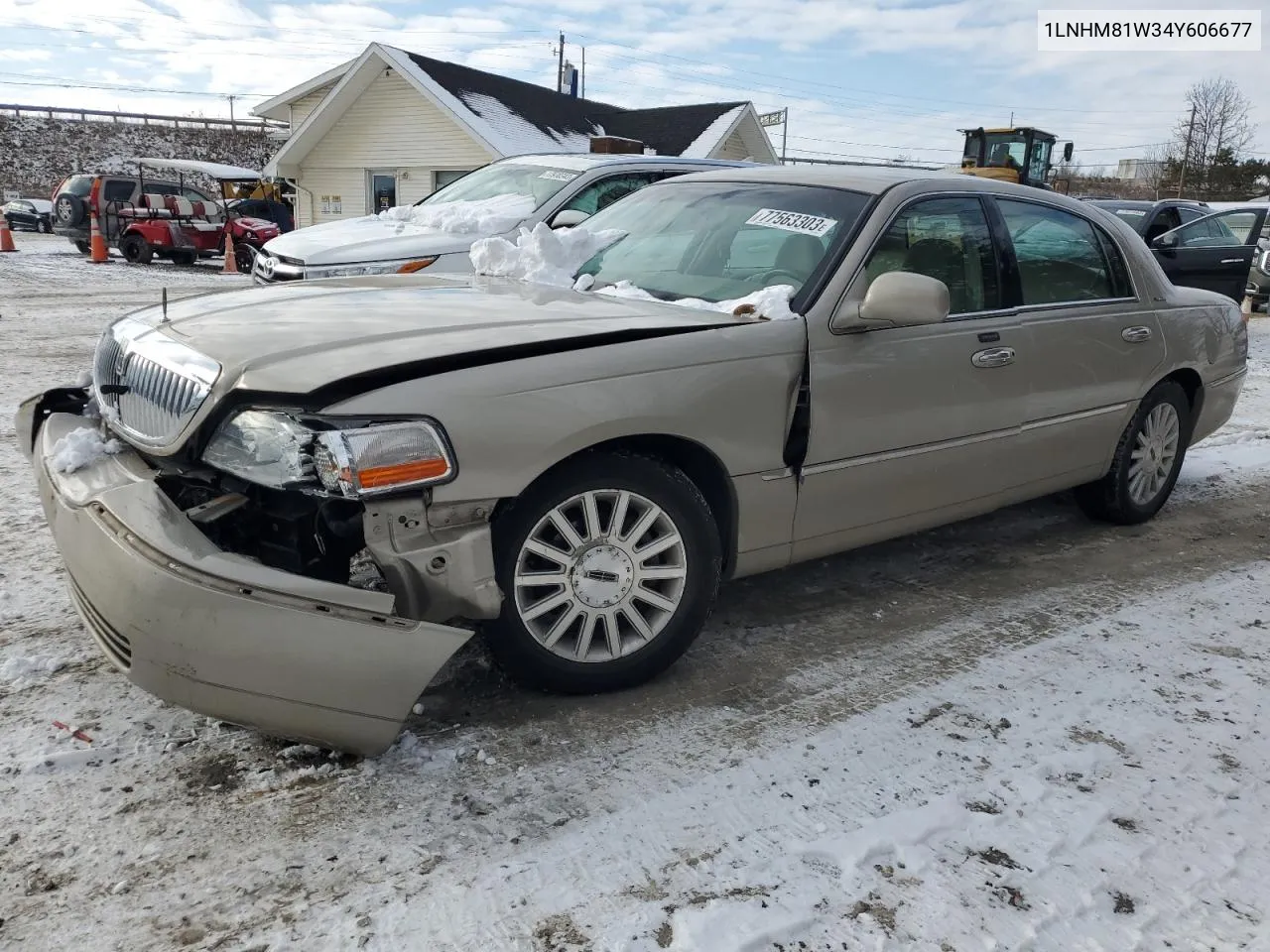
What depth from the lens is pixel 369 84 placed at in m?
23.9

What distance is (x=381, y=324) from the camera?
→ 9.64ft

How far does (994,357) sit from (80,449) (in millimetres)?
3206

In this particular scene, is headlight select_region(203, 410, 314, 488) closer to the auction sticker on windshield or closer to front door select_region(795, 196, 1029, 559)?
front door select_region(795, 196, 1029, 559)

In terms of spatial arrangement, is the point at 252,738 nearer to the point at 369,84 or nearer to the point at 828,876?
the point at 828,876

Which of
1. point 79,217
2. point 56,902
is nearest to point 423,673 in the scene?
point 56,902

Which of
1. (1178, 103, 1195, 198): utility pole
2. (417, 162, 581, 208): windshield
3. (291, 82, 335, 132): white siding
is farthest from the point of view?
(1178, 103, 1195, 198): utility pole

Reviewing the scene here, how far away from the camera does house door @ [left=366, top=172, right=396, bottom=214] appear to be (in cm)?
2444

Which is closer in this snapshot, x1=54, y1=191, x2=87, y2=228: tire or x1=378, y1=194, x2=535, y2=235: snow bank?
x1=378, y1=194, x2=535, y2=235: snow bank

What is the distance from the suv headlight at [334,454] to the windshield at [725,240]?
1.37m

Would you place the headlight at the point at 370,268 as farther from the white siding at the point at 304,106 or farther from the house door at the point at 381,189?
the white siding at the point at 304,106

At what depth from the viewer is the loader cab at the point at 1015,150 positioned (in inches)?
890

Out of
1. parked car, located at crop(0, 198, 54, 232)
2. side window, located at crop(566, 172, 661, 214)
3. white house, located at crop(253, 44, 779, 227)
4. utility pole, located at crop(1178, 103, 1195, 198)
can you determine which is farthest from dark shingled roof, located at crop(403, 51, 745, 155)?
utility pole, located at crop(1178, 103, 1195, 198)

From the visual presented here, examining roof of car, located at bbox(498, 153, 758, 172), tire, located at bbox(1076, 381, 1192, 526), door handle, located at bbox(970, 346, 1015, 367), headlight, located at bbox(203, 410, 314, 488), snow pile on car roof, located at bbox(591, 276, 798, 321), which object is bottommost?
tire, located at bbox(1076, 381, 1192, 526)

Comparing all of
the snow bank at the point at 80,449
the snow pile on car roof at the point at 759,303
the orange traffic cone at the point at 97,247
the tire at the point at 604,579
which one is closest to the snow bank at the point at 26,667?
the snow bank at the point at 80,449
